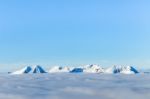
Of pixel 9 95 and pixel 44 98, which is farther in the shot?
pixel 9 95

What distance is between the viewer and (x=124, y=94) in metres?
57.7

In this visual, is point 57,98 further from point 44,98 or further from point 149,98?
point 149,98

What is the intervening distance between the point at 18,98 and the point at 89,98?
1015cm

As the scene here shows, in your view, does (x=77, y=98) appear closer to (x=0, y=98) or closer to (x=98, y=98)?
(x=98, y=98)

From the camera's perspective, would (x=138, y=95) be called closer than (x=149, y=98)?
No

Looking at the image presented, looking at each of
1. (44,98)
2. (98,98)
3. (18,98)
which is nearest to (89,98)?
(98,98)

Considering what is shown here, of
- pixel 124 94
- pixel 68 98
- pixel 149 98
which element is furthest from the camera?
pixel 124 94

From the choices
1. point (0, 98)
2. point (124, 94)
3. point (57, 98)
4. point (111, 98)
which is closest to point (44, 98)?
point (57, 98)

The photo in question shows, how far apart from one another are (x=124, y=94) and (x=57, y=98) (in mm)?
11430

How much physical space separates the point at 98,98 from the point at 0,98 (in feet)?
44.6

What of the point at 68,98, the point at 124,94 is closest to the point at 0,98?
the point at 68,98

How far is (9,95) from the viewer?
57.8 m

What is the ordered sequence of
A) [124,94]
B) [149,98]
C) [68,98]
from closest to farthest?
[149,98]
[68,98]
[124,94]

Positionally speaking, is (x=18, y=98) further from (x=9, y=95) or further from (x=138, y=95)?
(x=138, y=95)
